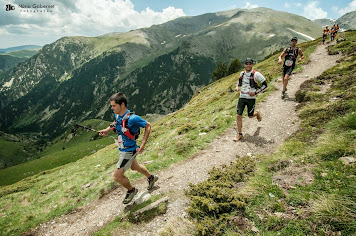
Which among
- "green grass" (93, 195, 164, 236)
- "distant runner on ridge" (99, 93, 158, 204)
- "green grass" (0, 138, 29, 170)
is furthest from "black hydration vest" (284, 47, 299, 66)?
"green grass" (0, 138, 29, 170)

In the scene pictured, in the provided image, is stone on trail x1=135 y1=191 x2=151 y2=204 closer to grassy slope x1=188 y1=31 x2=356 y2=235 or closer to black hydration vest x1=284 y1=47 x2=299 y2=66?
grassy slope x1=188 y1=31 x2=356 y2=235

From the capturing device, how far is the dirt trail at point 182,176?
6.02m

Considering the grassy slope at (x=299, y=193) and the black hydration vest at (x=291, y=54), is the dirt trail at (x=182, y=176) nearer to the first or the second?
the grassy slope at (x=299, y=193)

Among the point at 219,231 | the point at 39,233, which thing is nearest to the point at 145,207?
the point at 219,231

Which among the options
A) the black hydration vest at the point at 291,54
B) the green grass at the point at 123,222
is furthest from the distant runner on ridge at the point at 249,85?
the black hydration vest at the point at 291,54

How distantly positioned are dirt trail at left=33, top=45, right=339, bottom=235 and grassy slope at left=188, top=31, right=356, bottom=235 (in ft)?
2.90

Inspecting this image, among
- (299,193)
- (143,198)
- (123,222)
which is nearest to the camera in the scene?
(299,193)

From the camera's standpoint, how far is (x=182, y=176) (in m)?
8.11

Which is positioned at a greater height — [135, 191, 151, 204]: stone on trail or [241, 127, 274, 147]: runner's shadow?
[241, 127, 274, 147]: runner's shadow

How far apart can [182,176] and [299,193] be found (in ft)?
15.2

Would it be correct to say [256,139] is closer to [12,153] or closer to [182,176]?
[182,176]

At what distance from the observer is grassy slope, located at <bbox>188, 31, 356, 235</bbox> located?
3.86 metres

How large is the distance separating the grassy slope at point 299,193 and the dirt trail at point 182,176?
883mm

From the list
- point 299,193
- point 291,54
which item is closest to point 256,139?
point 299,193
